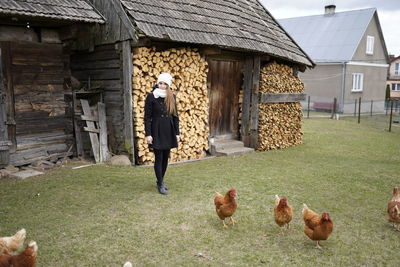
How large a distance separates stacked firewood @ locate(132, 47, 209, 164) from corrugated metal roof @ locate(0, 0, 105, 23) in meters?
1.31

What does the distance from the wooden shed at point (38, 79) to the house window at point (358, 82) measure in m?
21.4

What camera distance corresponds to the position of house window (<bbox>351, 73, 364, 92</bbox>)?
2504 cm

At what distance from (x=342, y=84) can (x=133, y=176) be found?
2044 centimetres

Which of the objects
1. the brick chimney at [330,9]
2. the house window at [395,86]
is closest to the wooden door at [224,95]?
the brick chimney at [330,9]

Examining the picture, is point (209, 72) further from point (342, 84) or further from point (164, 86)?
point (342, 84)

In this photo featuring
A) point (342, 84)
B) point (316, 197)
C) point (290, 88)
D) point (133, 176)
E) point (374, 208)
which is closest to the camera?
point (374, 208)

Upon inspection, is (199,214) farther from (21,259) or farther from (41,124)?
(41,124)

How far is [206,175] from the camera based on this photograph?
7.41 metres

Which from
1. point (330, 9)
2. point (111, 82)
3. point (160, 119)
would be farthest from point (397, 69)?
point (160, 119)

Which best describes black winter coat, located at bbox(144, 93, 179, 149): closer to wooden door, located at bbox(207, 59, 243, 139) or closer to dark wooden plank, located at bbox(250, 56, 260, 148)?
wooden door, located at bbox(207, 59, 243, 139)

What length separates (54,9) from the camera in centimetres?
711

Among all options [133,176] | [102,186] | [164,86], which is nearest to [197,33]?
[164,86]

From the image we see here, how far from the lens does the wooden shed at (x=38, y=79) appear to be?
746cm

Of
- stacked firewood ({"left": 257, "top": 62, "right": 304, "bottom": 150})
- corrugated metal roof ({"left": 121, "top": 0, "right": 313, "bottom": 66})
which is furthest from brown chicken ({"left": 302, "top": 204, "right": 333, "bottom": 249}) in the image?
stacked firewood ({"left": 257, "top": 62, "right": 304, "bottom": 150})
